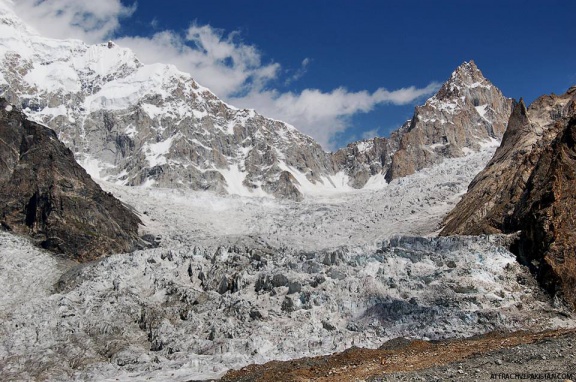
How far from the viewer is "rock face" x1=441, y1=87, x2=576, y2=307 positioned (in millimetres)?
43344

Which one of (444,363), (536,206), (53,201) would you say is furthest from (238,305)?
(53,201)

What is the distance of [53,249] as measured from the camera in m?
71.6

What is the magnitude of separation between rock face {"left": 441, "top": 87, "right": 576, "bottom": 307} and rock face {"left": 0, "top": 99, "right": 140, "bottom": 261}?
45360 mm

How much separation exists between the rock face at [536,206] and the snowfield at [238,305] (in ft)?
6.34

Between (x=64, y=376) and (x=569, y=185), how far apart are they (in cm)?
3909

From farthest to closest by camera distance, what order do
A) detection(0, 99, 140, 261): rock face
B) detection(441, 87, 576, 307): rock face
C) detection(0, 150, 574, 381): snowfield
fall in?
detection(0, 99, 140, 261): rock face → detection(441, 87, 576, 307): rock face → detection(0, 150, 574, 381): snowfield

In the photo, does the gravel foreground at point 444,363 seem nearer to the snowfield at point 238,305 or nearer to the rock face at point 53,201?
→ the snowfield at point 238,305

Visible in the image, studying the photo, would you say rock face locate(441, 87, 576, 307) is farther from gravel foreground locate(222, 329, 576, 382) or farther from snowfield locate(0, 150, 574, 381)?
gravel foreground locate(222, 329, 576, 382)

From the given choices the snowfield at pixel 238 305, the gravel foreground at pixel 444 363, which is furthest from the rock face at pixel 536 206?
the gravel foreground at pixel 444 363

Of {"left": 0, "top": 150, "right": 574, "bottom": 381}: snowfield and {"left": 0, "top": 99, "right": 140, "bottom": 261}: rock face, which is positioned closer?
{"left": 0, "top": 150, "right": 574, "bottom": 381}: snowfield

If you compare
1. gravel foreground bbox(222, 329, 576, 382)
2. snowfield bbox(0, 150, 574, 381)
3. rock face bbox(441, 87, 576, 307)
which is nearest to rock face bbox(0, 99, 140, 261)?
snowfield bbox(0, 150, 574, 381)

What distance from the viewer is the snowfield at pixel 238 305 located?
37500 mm

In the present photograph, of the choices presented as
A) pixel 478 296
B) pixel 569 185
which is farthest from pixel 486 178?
pixel 478 296

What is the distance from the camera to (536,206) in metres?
49.4
